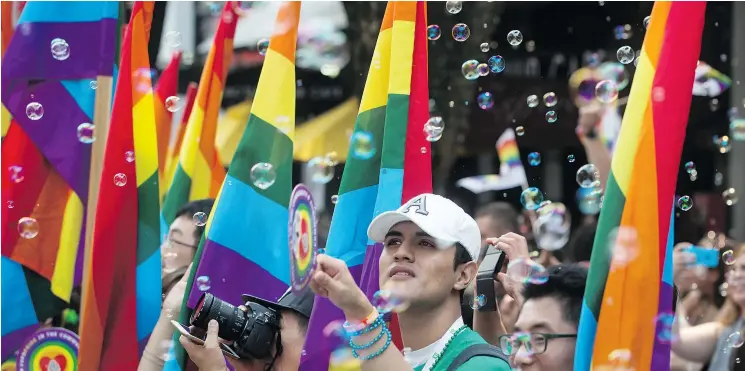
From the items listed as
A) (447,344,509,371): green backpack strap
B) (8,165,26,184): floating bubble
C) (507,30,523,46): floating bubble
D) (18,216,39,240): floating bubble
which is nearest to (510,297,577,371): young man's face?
(447,344,509,371): green backpack strap

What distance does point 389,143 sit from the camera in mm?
4062

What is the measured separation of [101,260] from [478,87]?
6.42m

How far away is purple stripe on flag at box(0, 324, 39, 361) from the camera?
180 inches

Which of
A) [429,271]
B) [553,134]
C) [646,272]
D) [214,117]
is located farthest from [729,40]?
[429,271]

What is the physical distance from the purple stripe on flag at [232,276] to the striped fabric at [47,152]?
3.02 ft

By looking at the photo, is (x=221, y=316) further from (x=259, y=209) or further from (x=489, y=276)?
(x=259, y=209)

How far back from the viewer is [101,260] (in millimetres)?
4320

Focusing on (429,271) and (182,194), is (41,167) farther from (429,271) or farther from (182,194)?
(429,271)

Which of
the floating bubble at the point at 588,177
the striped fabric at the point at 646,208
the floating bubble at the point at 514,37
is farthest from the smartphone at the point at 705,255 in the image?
the floating bubble at the point at 514,37

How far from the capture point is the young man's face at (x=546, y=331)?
338cm

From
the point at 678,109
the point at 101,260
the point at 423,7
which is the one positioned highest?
the point at 423,7

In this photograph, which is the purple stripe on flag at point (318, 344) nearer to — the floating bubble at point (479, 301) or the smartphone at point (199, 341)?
the smartphone at point (199, 341)

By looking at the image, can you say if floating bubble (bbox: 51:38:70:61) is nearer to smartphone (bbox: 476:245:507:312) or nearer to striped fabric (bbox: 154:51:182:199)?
striped fabric (bbox: 154:51:182:199)

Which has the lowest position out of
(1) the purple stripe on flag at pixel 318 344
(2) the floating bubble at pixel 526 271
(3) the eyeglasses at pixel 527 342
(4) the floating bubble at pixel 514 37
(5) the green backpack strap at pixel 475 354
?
(1) the purple stripe on flag at pixel 318 344
